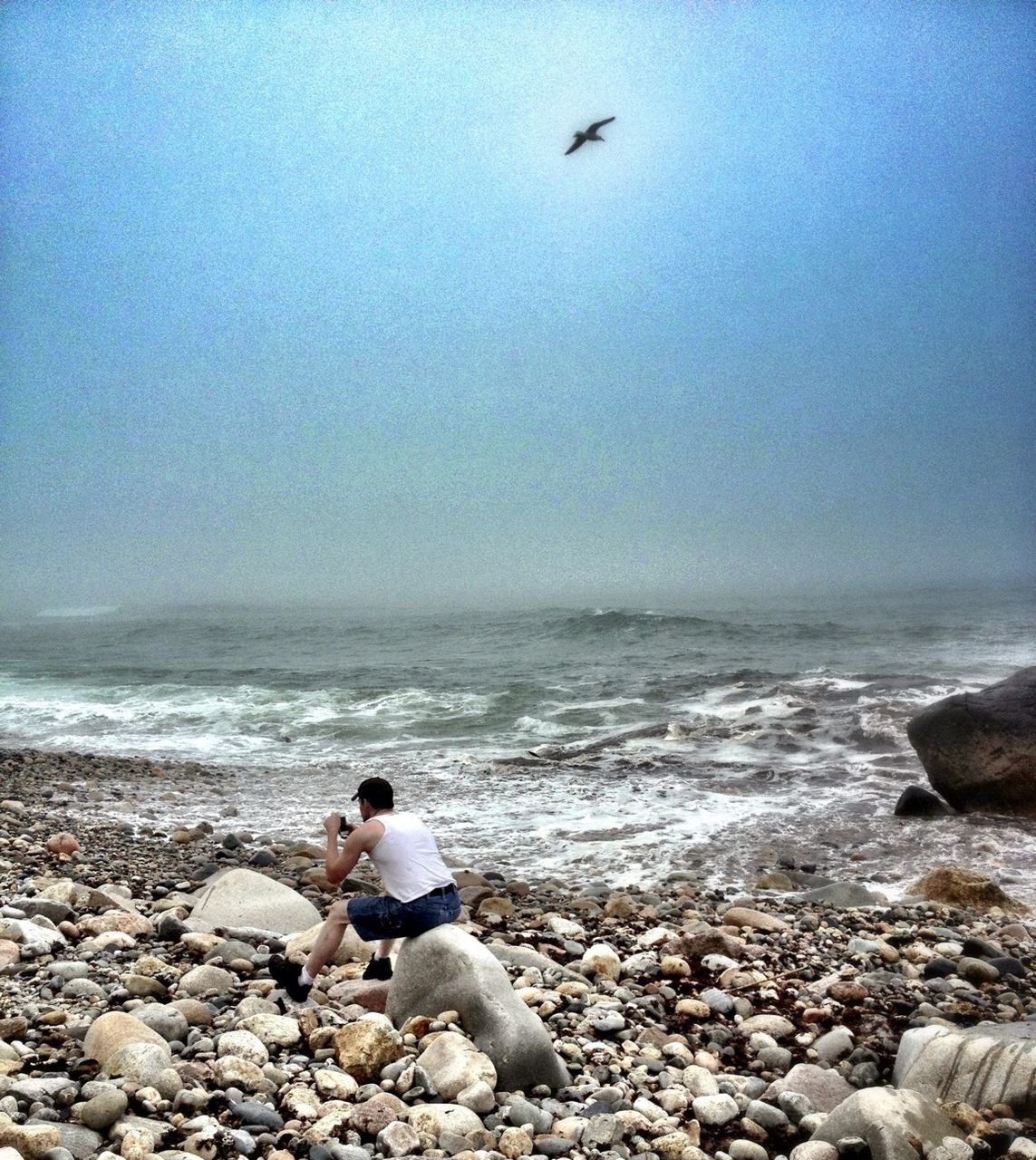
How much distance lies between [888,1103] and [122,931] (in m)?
4.56

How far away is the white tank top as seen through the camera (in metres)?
5.17

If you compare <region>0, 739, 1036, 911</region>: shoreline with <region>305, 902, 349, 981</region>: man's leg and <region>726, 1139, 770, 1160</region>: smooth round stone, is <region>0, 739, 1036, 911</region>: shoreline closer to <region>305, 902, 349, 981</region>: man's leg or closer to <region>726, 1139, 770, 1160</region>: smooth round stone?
<region>305, 902, 349, 981</region>: man's leg

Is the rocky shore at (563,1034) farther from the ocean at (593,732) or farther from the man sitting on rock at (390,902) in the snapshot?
the ocean at (593,732)

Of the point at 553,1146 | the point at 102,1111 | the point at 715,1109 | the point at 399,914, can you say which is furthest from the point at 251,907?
the point at 715,1109

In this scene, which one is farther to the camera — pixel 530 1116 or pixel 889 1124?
pixel 530 1116

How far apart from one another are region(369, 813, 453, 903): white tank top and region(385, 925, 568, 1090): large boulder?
31 cm

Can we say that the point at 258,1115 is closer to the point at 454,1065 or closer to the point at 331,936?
the point at 454,1065

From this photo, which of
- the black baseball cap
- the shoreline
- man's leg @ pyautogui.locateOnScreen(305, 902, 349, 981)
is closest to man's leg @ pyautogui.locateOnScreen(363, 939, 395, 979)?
man's leg @ pyautogui.locateOnScreen(305, 902, 349, 981)

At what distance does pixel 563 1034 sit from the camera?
479 centimetres

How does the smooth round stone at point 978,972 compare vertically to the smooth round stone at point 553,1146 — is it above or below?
below

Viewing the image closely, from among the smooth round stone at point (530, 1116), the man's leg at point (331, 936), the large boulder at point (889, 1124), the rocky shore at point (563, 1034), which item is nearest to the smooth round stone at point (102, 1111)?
the rocky shore at point (563, 1034)

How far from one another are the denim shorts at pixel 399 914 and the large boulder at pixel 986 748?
27.8ft

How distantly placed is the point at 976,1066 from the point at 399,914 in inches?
114

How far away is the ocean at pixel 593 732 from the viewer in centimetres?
1022
